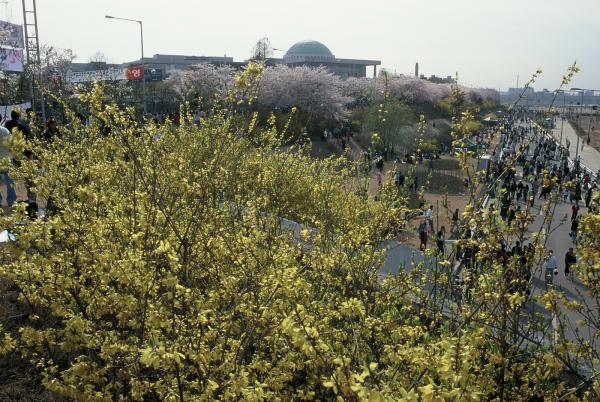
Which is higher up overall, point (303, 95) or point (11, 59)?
point (11, 59)

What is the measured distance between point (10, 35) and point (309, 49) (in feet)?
228

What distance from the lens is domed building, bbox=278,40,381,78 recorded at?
8804 centimetres

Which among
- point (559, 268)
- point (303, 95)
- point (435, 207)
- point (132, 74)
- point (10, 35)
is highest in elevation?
point (10, 35)

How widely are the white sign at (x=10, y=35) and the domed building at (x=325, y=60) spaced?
158ft

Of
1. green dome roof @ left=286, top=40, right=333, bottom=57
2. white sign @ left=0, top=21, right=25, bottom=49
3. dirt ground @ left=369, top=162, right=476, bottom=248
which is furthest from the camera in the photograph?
green dome roof @ left=286, top=40, right=333, bottom=57

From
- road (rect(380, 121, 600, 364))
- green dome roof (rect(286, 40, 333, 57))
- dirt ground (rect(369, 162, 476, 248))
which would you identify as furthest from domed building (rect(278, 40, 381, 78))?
road (rect(380, 121, 600, 364))

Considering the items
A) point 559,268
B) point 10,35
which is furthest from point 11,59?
point 559,268

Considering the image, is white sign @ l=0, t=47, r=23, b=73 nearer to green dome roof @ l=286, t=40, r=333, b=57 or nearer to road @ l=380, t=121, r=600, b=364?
road @ l=380, t=121, r=600, b=364

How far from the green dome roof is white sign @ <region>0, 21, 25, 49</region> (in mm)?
65394

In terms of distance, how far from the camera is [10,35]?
3809 centimetres

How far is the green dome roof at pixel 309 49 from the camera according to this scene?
10062 centimetres

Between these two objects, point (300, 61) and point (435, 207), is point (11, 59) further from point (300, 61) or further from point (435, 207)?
point (300, 61)

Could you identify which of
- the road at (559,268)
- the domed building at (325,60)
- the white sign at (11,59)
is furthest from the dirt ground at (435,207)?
the domed building at (325,60)

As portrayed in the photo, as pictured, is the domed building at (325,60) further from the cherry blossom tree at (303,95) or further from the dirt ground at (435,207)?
the dirt ground at (435,207)
